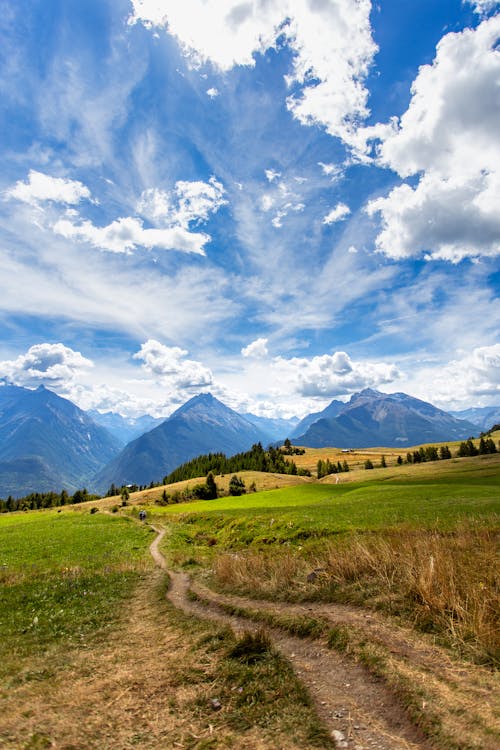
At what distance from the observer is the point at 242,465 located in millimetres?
174750

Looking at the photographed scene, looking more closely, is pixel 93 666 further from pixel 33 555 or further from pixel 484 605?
pixel 33 555

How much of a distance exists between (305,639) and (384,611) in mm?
2224

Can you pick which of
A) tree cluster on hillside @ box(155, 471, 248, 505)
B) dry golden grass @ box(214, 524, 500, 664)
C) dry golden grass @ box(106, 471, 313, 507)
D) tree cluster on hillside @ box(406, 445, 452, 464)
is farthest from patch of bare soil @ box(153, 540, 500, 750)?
tree cluster on hillside @ box(406, 445, 452, 464)

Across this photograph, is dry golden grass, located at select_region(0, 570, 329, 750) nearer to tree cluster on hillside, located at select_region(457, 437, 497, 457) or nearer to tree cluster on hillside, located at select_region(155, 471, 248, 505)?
tree cluster on hillside, located at select_region(155, 471, 248, 505)

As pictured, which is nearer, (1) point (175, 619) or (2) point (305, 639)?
(2) point (305, 639)

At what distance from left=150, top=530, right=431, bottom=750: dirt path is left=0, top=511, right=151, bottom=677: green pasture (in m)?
7.33

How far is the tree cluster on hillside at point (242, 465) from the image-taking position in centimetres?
16699

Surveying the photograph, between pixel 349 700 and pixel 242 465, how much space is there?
565ft

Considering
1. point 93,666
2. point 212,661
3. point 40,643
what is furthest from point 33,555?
point 212,661

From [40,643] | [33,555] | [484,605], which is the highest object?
[484,605]

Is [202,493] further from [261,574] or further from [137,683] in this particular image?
[137,683]

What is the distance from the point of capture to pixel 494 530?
57.1 feet

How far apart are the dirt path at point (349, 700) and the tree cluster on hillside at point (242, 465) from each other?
156120mm

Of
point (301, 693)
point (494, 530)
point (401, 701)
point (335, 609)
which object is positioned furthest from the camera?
point (494, 530)
